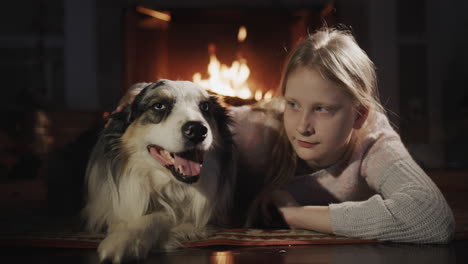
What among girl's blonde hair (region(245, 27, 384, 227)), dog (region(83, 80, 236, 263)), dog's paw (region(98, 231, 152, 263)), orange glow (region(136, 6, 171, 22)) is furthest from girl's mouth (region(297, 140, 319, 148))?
orange glow (region(136, 6, 171, 22))

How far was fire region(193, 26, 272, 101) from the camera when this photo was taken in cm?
311

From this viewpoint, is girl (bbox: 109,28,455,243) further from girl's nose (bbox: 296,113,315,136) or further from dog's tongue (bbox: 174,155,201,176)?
dog's tongue (bbox: 174,155,201,176)

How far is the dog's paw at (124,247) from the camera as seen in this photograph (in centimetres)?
97

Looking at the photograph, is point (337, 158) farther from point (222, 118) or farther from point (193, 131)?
point (193, 131)

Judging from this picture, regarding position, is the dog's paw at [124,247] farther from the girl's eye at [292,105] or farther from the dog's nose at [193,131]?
Result: the girl's eye at [292,105]

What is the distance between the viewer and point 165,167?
3.96 feet

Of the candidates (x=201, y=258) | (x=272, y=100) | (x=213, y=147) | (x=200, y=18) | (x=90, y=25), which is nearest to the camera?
(x=201, y=258)

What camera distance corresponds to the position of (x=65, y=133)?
2.53 meters

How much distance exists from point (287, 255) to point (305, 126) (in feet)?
1.25

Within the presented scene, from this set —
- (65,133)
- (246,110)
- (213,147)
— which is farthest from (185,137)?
(65,133)

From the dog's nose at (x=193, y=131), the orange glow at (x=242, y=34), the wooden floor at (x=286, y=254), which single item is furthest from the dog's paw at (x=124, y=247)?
the orange glow at (x=242, y=34)

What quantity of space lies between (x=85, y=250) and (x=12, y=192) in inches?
59.5

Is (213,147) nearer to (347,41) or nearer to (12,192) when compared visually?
(347,41)

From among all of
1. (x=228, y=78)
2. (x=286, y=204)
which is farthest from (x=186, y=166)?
(x=228, y=78)
